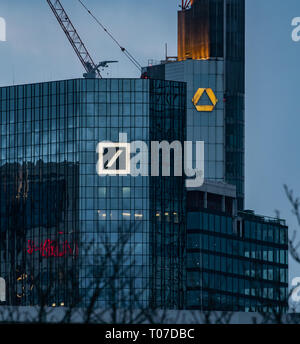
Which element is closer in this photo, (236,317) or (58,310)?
(58,310)

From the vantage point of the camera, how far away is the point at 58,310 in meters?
112
